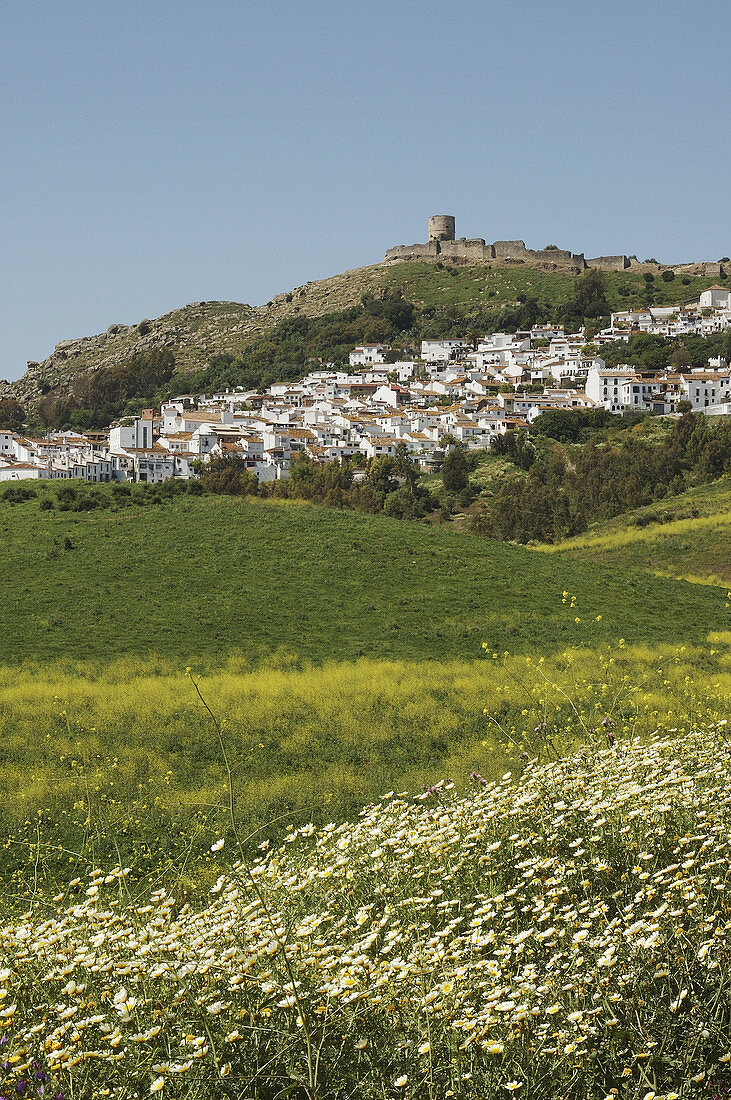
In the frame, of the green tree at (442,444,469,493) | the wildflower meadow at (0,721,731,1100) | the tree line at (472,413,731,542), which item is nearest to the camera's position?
the wildflower meadow at (0,721,731,1100)


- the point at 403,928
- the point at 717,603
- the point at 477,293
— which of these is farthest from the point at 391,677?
the point at 477,293

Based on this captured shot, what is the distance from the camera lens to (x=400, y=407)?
9062cm

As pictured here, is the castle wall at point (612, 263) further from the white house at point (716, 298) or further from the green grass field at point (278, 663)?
the green grass field at point (278, 663)

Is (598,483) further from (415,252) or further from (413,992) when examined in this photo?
(415,252)

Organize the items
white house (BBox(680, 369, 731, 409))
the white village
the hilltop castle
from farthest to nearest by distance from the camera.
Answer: the hilltop castle < white house (BBox(680, 369, 731, 409)) < the white village

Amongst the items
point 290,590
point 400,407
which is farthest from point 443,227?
point 290,590

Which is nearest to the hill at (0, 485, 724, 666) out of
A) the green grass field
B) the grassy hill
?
the green grass field

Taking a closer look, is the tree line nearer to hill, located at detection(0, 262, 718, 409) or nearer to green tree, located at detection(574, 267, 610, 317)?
A: green tree, located at detection(574, 267, 610, 317)

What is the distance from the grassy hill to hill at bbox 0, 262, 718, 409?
7566 cm

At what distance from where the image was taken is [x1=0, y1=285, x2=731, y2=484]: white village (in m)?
71.9

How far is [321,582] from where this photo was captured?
2697cm

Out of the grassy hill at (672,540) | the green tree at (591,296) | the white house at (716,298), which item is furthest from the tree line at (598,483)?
the green tree at (591,296)

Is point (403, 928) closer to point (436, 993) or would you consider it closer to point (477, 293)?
point (436, 993)

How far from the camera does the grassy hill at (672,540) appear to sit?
34844 millimetres
